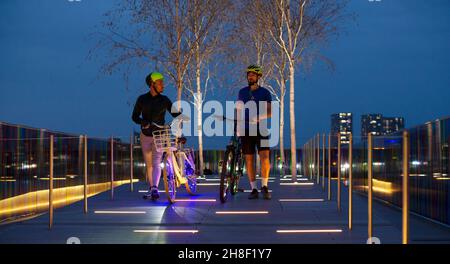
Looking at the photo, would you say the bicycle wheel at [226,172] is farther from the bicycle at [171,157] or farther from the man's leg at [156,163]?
the man's leg at [156,163]

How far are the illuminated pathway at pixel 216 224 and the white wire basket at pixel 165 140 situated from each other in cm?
93

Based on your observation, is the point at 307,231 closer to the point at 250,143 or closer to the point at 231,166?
the point at 231,166

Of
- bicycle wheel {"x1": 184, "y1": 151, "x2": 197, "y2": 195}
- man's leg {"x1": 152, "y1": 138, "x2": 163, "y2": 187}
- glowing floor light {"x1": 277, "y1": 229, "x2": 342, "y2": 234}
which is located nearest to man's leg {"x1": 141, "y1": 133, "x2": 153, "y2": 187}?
man's leg {"x1": 152, "y1": 138, "x2": 163, "y2": 187}

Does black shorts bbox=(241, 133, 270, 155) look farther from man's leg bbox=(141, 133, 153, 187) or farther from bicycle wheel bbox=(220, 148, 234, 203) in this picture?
man's leg bbox=(141, 133, 153, 187)

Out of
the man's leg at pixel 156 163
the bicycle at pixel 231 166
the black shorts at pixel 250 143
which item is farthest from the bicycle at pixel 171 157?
the black shorts at pixel 250 143

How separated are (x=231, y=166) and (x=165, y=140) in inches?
46.9

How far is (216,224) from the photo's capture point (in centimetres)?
1005

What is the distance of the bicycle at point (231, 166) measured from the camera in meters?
12.4

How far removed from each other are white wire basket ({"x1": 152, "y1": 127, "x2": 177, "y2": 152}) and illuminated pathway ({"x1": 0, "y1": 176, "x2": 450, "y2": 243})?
0.93m

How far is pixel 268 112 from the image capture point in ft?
41.1

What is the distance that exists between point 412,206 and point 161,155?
4247 millimetres
